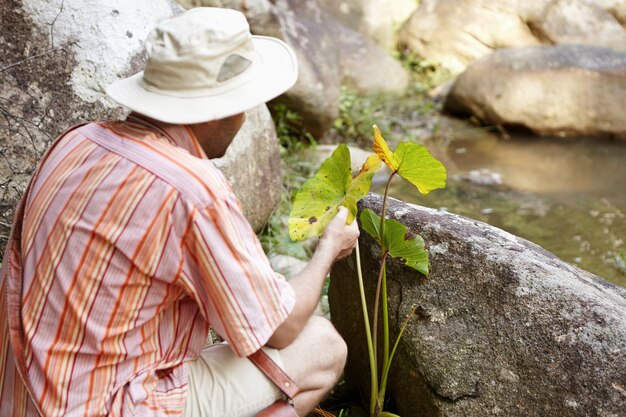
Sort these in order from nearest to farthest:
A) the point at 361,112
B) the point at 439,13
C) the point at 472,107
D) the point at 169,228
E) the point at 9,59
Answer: the point at 169,228, the point at 9,59, the point at 361,112, the point at 472,107, the point at 439,13

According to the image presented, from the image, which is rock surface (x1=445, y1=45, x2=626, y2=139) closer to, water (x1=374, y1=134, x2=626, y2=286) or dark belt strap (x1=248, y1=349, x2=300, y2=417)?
water (x1=374, y1=134, x2=626, y2=286)

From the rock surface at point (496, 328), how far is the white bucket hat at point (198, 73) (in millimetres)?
916

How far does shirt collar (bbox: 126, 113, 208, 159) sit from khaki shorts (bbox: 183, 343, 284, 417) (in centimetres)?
59

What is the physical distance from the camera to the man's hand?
2.13 m

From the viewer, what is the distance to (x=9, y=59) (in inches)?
115

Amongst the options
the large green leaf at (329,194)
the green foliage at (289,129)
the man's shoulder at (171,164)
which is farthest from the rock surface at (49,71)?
the green foliage at (289,129)

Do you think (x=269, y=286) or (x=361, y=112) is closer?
(x=269, y=286)

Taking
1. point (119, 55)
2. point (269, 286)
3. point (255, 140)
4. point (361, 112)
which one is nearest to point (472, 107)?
point (361, 112)

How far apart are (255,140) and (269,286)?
211 centimetres

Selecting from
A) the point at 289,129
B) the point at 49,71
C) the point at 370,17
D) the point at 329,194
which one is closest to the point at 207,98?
the point at 329,194

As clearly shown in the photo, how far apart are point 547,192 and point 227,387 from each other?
465 cm

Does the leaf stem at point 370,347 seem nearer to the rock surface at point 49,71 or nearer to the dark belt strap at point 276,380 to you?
the dark belt strap at point 276,380

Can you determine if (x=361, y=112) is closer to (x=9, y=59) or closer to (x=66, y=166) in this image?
(x=9, y=59)

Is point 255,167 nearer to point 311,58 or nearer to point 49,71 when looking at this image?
point 49,71
